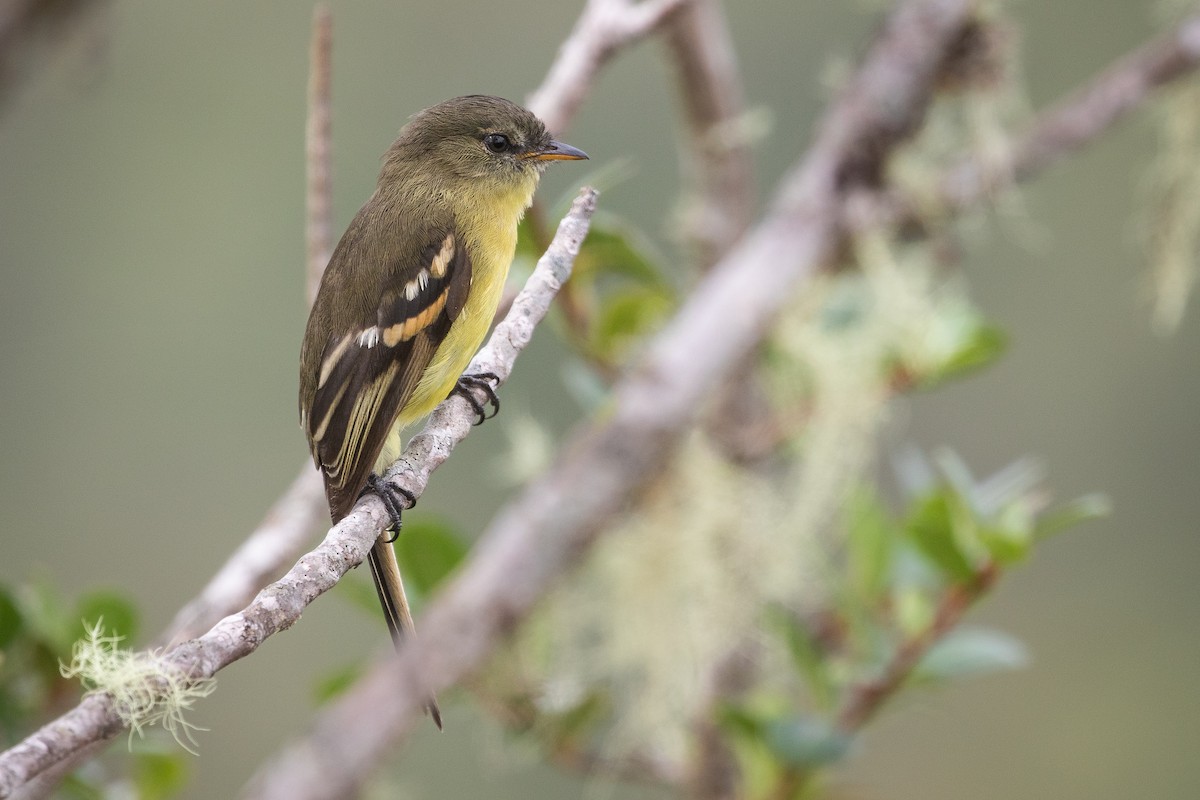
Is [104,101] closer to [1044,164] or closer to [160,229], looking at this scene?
[160,229]

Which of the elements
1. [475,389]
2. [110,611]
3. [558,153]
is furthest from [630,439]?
[110,611]

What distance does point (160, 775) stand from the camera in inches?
79.7

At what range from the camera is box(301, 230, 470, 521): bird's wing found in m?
2.14

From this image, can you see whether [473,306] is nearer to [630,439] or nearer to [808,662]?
[630,439]

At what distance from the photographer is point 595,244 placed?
243cm

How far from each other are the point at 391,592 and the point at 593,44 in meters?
0.99

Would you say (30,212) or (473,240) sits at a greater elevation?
(30,212)

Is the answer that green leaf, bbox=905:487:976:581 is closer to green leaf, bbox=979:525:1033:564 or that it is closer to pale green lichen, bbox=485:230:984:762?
green leaf, bbox=979:525:1033:564

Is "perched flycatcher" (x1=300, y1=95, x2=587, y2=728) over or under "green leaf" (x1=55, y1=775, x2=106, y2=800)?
over

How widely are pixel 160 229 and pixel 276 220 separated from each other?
0.66m

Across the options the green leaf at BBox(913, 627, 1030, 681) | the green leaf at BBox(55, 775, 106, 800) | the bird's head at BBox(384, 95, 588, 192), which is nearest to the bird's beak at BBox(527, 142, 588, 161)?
the bird's head at BBox(384, 95, 588, 192)

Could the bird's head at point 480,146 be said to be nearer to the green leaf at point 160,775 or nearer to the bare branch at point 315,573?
the bare branch at point 315,573

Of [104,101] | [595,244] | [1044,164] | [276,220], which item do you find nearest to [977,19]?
[1044,164]

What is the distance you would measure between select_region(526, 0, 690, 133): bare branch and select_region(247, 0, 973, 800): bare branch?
43 cm
